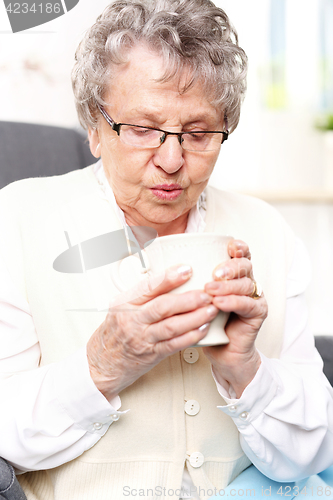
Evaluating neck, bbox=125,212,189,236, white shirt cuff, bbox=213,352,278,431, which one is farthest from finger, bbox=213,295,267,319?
neck, bbox=125,212,189,236

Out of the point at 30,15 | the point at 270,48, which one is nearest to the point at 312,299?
the point at 270,48

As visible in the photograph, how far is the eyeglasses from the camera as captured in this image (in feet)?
2.35

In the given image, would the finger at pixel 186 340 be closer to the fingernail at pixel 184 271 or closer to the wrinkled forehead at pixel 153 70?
the fingernail at pixel 184 271

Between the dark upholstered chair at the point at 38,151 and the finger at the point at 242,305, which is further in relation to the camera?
the dark upholstered chair at the point at 38,151

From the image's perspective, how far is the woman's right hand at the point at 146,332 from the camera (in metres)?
0.59

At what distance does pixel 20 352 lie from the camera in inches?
32.3

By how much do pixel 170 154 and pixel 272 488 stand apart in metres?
0.62

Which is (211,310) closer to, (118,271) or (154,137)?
(118,271)

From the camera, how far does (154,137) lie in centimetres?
72

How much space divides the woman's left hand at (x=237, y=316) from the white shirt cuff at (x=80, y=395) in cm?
18

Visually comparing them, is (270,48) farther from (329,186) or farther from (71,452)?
(71,452)

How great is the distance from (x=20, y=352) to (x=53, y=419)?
0.13m

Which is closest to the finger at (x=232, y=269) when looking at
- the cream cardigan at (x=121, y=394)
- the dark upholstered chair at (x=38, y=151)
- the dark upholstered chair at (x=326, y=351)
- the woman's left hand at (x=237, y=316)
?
the woman's left hand at (x=237, y=316)

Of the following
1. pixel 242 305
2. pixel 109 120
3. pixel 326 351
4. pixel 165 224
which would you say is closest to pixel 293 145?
pixel 326 351
